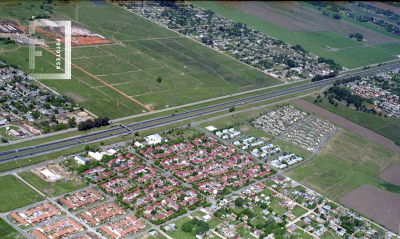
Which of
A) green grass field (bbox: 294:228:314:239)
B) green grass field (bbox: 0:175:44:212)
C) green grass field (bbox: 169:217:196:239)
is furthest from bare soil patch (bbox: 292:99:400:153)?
green grass field (bbox: 0:175:44:212)

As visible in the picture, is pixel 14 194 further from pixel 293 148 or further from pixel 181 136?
pixel 293 148

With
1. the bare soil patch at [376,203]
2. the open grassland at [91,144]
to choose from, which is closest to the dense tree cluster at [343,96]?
the open grassland at [91,144]

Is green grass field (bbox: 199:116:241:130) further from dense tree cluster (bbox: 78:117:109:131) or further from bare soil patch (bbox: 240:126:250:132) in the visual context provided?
dense tree cluster (bbox: 78:117:109:131)

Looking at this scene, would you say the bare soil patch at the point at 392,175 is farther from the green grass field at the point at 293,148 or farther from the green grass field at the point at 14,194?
the green grass field at the point at 14,194

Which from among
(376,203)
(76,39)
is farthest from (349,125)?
(76,39)

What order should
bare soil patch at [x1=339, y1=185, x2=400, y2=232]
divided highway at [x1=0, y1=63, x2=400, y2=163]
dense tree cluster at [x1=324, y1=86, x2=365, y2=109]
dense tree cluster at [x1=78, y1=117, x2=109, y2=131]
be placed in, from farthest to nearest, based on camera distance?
1. dense tree cluster at [x1=324, y1=86, x2=365, y2=109]
2. dense tree cluster at [x1=78, y1=117, x2=109, y2=131]
3. divided highway at [x1=0, y1=63, x2=400, y2=163]
4. bare soil patch at [x1=339, y1=185, x2=400, y2=232]

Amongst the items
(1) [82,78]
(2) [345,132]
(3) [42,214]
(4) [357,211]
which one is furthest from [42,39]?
(4) [357,211]

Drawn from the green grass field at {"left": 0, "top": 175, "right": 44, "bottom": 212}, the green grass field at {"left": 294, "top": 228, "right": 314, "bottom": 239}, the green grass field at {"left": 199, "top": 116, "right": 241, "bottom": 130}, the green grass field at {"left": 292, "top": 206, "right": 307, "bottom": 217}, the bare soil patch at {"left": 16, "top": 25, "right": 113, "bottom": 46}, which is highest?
the bare soil patch at {"left": 16, "top": 25, "right": 113, "bottom": 46}
